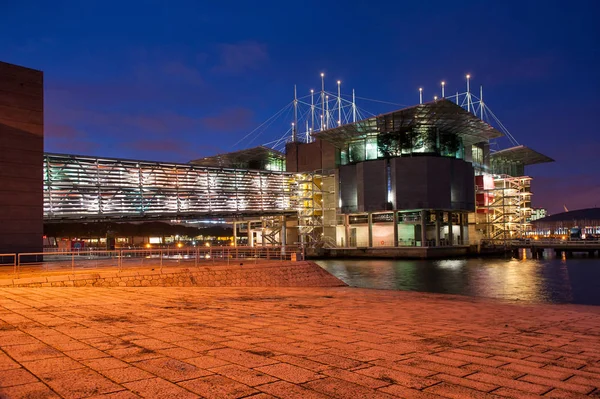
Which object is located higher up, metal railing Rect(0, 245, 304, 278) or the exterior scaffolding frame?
the exterior scaffolding frame

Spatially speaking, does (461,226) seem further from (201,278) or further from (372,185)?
(201,278)

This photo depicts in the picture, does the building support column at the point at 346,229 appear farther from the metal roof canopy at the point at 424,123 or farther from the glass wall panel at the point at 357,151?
the metal roof canopy at the point at 424,123

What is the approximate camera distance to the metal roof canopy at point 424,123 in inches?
2820

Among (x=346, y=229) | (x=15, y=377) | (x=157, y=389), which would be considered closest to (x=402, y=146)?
(x=346, y=229)

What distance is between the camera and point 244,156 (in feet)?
339

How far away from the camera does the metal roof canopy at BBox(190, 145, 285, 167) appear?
3885 inches

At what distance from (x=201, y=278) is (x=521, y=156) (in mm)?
106491

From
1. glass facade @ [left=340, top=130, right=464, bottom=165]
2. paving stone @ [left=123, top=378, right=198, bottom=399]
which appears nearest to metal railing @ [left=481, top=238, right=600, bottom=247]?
glass facade @ [left=340, top=130, right=464, bottom=165]

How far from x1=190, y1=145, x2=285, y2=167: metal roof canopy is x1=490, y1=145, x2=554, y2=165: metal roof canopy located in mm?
48350

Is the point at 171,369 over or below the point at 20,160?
below

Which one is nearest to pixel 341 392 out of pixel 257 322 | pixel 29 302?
pixel 257 322

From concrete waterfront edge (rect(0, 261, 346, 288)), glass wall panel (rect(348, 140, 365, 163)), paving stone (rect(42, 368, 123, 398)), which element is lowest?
concrete waterfront edge (rect(0, 261, 346, 288))

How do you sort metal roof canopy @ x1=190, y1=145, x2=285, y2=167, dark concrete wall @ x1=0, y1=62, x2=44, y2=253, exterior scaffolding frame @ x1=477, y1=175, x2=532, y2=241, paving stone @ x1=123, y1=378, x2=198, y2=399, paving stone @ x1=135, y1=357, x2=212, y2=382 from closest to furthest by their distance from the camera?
paving stone @ x1=123, y1=378, x2=198, y2=399, paving stone @ x1=135, y1=357, x2=212, y2=382, dark concrete wall @ x1=0, y1=62, x2=44, y2=253, exterior scaffolding frame @ x1=477, y1=175, x2=532, y2=241, metal roof canopy @ x1=190, y1=145, x2=285, y2=167

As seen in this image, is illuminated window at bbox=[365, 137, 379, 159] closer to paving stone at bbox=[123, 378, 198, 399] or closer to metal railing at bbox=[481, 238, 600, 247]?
metal railing at bbox=[481, 238, 600, 247]
